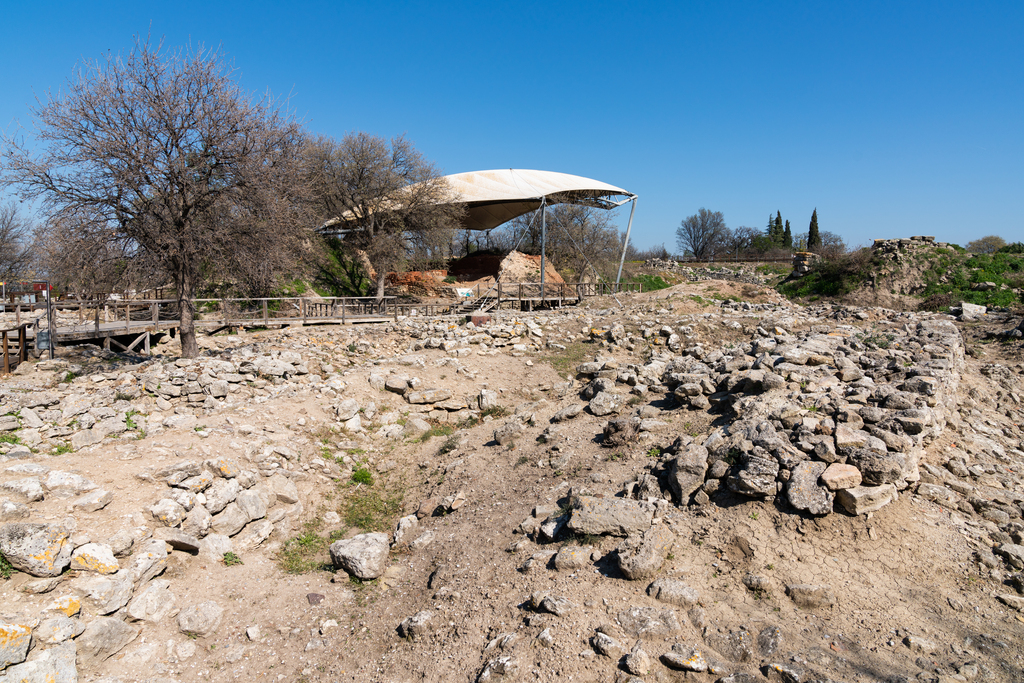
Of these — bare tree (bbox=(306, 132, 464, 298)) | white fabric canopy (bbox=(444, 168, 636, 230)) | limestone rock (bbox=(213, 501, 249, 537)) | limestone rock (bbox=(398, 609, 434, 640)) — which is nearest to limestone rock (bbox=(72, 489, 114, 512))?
limestone rock (bbox=(213, 501, 249, 537))

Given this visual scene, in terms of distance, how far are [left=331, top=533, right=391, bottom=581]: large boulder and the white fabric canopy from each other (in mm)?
25963

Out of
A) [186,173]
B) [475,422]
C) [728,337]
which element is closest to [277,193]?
[186,173]

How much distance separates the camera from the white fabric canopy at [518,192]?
31.6 metres

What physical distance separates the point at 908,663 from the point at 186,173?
613 inches

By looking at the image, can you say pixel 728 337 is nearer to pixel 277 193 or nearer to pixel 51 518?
pixel 277 193

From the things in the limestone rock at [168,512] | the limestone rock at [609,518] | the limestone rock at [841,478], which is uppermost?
the limestone rock at [841,478]

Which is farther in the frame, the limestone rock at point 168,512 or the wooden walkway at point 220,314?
the wooden walkway at point 220,314

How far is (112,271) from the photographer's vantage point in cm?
1302

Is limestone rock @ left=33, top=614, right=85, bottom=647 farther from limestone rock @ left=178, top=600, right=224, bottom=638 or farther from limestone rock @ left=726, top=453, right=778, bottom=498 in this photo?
limestone rock @ left=726, top=453, right=778, bottom=498

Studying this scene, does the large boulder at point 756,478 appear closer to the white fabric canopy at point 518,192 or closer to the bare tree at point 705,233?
the white fabric canopy at point 518,192

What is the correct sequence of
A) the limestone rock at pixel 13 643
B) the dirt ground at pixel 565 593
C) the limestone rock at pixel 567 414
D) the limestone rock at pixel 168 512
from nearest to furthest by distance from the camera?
the limestone rock at pixel 13 643
the dirt ground at pixel 565 593
the limestone rock at pixel 168 512
the limestone rock at pixel 567 414

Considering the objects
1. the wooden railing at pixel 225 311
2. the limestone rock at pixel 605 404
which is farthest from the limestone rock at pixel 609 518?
the wooden railing at pixel 225 311

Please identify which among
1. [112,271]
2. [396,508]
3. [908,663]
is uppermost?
[112,271]

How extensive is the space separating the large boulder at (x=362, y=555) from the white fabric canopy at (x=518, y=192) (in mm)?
25963
